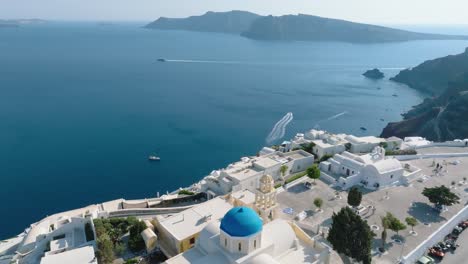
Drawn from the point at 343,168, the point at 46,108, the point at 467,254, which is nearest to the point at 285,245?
the point at 467,254

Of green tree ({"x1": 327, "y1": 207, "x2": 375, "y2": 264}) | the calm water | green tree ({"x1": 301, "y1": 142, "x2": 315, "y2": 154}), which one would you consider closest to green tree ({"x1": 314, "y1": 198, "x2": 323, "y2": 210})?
green tree ({"x1": 327, "y1": 207, "x2": 375, "y2": 264})

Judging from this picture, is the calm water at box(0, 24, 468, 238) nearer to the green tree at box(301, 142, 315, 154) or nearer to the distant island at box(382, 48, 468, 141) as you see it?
the distant island at box(382, 48, 468, 141)

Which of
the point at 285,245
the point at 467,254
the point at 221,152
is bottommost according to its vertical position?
the point at 221,152

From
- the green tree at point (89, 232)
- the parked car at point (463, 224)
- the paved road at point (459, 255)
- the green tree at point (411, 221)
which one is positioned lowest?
the green tree at point (89, 232)

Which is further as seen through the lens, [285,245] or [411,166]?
[411,166]

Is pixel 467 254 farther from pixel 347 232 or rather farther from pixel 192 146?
pixel 192 146

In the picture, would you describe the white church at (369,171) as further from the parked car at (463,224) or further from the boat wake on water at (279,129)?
the boat wake on water at (279,129)

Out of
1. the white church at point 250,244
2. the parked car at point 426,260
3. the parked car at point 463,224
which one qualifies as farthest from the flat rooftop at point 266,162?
the parked car at point 463,224

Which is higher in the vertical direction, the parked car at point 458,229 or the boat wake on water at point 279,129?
the parked car at point 458,229
